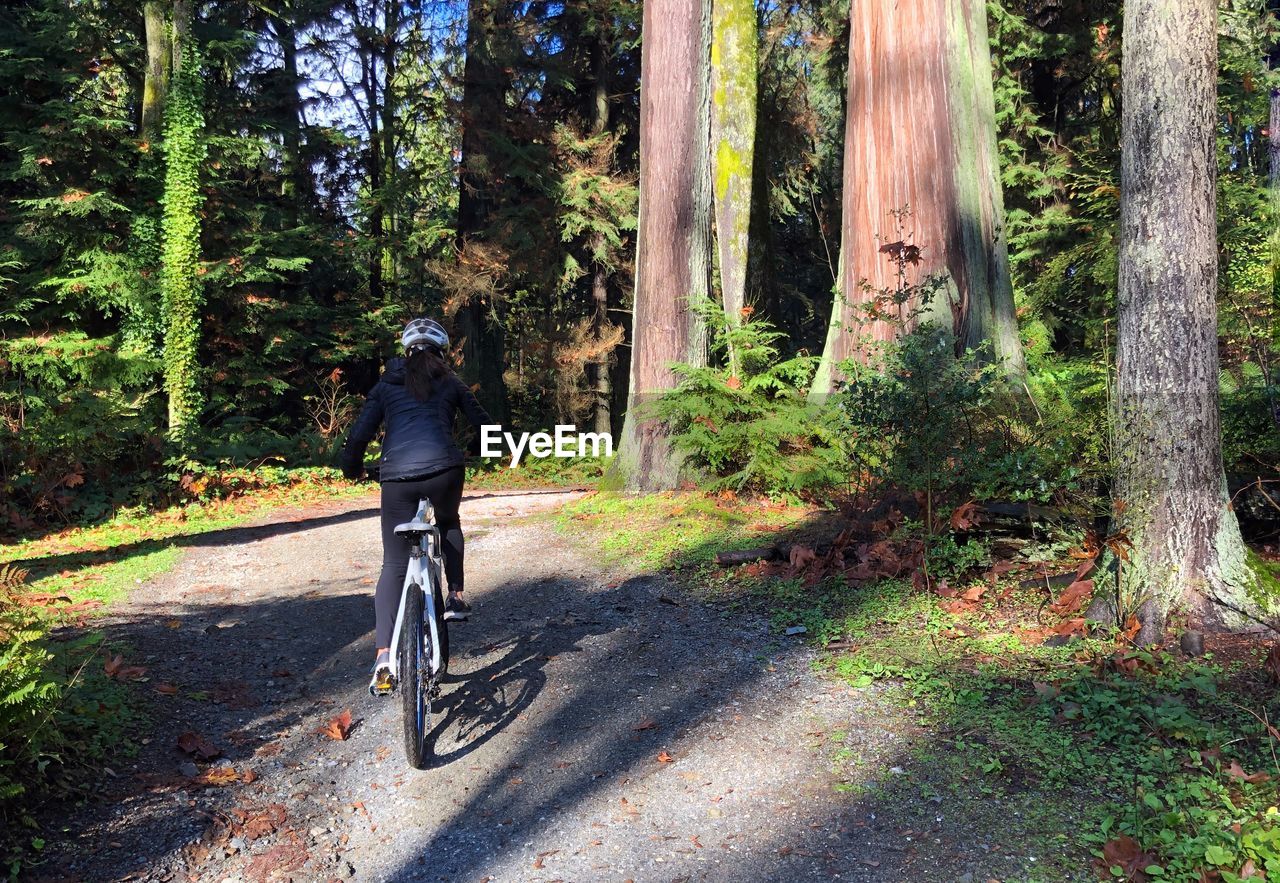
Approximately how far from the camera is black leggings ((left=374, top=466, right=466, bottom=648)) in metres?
4.85

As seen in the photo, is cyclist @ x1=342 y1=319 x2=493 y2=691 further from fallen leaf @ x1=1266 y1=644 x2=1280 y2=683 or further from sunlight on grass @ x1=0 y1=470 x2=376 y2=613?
fallen leaf @ x1=1266 y1=644 x2=1280 y2=683

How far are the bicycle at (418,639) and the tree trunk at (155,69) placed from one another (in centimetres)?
1667

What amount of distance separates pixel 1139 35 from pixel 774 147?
16519 millimetres

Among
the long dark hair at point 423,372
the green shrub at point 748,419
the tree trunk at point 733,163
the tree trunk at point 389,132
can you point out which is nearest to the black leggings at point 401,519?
the long dark hair at point 423,372

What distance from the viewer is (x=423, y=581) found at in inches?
186

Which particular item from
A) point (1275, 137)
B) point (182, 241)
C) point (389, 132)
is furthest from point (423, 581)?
point (389, 132)

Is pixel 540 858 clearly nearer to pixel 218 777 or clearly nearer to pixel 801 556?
pixel 218 777

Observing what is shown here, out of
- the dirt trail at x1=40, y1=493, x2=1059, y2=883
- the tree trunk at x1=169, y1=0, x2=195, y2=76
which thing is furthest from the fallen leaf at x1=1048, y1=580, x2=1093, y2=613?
the tree trunk at x1=169, y1=0, x2=195, y2=76

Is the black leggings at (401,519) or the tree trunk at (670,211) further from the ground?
the tree trunk at (670,211)

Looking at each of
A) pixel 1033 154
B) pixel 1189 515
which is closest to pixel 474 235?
pixel 1033 154

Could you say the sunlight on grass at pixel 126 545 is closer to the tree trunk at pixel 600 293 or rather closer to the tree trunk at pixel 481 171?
the tree trunk at pixel 481 171

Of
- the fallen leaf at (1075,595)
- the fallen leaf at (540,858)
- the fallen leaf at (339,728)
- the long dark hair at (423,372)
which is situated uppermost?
the long dark hair at (423,372)

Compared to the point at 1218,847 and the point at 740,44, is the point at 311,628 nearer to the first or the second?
the point at 1218,847

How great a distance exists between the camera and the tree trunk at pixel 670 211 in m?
11.4
